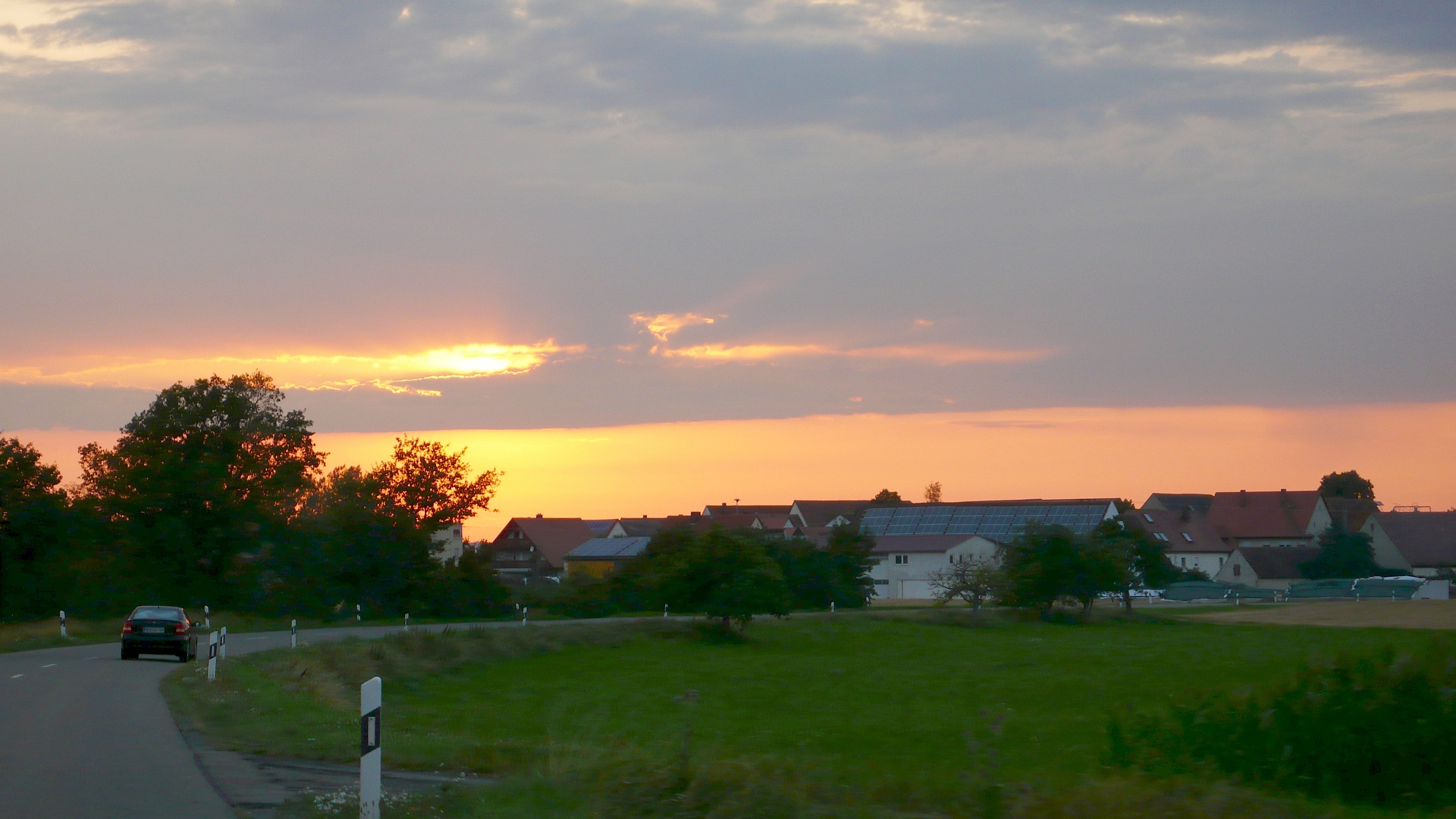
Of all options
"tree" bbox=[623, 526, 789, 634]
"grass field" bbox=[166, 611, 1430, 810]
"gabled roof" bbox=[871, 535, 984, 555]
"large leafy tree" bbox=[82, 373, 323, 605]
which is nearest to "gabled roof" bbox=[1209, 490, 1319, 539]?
"gabled roof" bbox=[871, 535, 984, 555]

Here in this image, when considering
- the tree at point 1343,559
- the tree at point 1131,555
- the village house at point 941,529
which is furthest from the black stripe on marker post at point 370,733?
the tree at point 1343,559

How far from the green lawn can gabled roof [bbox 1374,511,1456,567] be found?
66142 mm

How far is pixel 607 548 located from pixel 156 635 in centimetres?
9099

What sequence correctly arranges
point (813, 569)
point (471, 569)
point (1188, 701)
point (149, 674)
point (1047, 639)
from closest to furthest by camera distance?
point (1188, 701), point (149, 674), point (1047, 639), point (471, 569), point (813, 569)

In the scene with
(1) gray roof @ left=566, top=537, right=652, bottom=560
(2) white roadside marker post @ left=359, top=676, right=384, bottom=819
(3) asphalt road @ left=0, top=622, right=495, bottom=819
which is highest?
(2) white roadside marker post @ left=359, top=676, right=384, bottom=819

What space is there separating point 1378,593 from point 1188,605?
14947mm

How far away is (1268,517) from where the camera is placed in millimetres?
127812

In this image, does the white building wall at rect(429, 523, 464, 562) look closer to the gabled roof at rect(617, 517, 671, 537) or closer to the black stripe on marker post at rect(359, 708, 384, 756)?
the gabled roof at rect(617, 517, 671, 537)

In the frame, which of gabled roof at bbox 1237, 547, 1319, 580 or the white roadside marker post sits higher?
the white roadside marker post

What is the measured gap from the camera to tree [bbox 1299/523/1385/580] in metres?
106

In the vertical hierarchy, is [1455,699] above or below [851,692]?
above

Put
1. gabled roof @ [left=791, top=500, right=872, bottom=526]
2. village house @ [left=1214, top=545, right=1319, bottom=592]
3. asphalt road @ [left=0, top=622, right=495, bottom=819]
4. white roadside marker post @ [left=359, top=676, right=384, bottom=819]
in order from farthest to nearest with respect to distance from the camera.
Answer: gabled roof @ [left=791, top=500, right=872, bottom=526] < village house @ [left=1214, top=545, right=1319, bottom=592] < asphalt road @ [left=0, top=622, right=495, bottom=819] < white roadside marker post @ [left=359, top=676, right=384, bottom=819]

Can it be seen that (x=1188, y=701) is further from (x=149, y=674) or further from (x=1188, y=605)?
(x=1188, y=605)

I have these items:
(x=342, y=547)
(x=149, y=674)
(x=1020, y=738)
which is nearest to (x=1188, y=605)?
(x=342, y=547)
